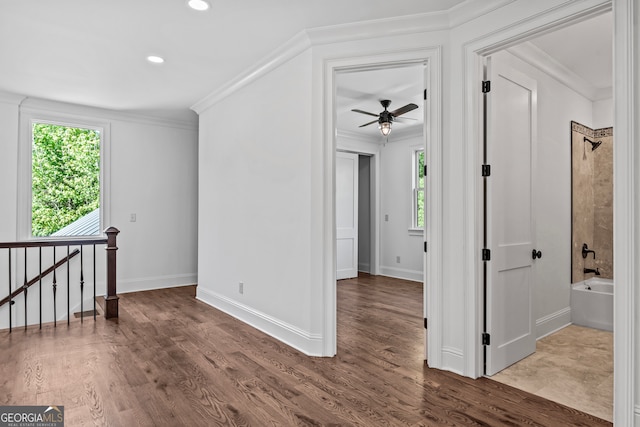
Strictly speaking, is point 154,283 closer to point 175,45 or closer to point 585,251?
point 175,45

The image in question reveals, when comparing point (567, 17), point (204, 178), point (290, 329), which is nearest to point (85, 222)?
Result: point (204, 178)

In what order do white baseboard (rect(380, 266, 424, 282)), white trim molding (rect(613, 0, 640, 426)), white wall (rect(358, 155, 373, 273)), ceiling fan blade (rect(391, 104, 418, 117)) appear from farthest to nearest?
white wall (rect(358, 155, 373, 273)), white baseboard (rect(380, 266, 424, 282)), ceiling fan blade (rect(391, 104, 418, 117)), white trim molding (rect(613, 0, 640, 426))

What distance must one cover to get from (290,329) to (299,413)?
119 centimetres

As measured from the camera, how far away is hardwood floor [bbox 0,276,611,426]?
2.17 metres

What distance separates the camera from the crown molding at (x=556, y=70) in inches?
128

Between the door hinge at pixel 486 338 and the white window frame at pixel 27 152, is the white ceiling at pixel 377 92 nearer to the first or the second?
the door hinge at pixel 486 338

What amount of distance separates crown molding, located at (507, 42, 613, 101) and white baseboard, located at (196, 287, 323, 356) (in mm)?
2847

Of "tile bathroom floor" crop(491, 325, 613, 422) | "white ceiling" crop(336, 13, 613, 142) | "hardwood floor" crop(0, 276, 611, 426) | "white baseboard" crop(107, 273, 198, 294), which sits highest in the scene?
"white ceiling" crop(336, 13, 613, 142)

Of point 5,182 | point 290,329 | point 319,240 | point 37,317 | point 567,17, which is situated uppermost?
point 567,17

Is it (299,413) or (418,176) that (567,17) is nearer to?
(299,413)

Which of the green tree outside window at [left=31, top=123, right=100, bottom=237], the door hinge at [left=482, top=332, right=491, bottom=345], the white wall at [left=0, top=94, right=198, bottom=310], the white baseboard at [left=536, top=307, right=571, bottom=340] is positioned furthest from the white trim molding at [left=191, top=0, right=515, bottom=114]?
the green tree outside window at [left=31, top=123, right=100, bottom=237]

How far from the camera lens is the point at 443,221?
2799mm

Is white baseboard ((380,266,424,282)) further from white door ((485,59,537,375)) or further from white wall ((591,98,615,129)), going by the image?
white door ((485,59,537,375))

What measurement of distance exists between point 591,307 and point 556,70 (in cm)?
245
